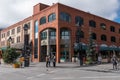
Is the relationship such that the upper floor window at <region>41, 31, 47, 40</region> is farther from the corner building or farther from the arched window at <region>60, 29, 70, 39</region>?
the arched window at <region>60, 29, 70, 39</region>

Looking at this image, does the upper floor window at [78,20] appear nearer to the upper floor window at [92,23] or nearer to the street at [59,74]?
the upper floor window at [92,23]

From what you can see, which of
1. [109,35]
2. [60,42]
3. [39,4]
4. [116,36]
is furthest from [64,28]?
[116,36]

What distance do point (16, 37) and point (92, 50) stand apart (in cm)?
3168

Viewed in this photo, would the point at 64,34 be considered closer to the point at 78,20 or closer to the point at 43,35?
the point at 78,20

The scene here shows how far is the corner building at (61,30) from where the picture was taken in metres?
46.8

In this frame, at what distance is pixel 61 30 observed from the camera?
4766 centimetres

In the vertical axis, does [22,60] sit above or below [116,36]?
below

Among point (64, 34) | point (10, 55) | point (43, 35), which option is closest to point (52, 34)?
point (64, 34)

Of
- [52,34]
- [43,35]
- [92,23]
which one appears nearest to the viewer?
[52,34]

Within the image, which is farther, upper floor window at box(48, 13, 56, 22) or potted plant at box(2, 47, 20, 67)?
upper floor window at box(48, 13, 56, 22)

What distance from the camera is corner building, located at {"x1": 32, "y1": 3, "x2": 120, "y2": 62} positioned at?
154 ft

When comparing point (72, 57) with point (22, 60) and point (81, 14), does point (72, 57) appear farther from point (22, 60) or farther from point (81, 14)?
point (22, 60)

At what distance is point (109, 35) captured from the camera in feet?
205

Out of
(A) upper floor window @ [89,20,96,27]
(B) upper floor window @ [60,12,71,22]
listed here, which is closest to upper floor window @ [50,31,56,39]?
(B) upper floor window @ [60,12,71,22]
